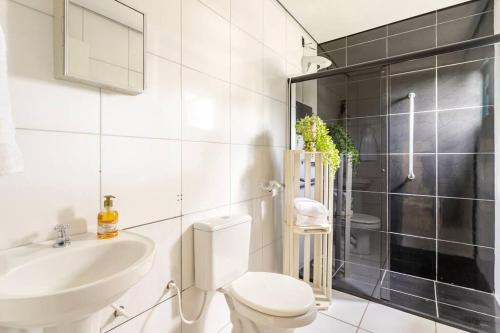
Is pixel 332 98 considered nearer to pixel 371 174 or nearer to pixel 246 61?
pixel 371 174

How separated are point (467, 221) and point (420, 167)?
0.58m

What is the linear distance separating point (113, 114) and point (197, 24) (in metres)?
0.70

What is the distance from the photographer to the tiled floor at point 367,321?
5.32 ft

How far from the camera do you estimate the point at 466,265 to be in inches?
85.4

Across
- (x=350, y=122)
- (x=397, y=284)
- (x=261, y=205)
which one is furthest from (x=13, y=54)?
(x=397, y=284)

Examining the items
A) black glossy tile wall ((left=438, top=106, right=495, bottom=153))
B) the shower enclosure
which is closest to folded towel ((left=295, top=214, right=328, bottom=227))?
the shower enclosure

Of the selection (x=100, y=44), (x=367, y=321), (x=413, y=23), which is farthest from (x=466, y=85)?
(x=100, y=44)

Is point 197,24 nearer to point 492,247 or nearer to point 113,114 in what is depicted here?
point 113,114

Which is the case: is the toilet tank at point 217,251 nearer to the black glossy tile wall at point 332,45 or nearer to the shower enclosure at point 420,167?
the shower enclosure at point 420,167

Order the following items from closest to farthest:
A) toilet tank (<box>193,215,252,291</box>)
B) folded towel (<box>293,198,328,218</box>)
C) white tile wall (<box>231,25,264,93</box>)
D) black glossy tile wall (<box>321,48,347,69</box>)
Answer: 1. toilet tank (<box>193,215,252,291</box>)
2. white tile wall (<box>231,25,264,93</box>)
3. folded towel (<box>293,198,328,218</box>)
4. black glossy tile wall (<box>321,48,347,69</box>)

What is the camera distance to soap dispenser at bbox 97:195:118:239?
868 mm

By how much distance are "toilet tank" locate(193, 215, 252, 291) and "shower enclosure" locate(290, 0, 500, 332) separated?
1.09 metres

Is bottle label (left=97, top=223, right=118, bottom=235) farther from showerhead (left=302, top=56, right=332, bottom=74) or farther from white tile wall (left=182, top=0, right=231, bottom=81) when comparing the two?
showerhead (left=302, top=56, right=332, bottom=74)

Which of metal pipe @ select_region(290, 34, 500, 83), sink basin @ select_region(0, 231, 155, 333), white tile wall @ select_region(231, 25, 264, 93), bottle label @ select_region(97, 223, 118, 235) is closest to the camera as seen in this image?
sink basin @ select_region(0, 231, 155, 333)
